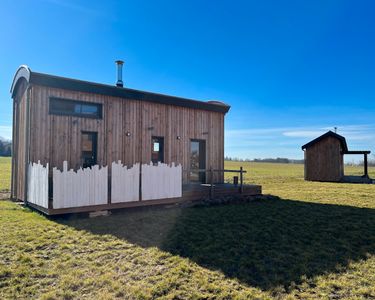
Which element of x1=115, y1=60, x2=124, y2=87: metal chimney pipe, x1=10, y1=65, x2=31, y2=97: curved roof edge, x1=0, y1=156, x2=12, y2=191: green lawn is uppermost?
x1=115, y1=60, x2=124, y2=87: metal chimney pipe

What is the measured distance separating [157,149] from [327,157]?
1820 centimetres

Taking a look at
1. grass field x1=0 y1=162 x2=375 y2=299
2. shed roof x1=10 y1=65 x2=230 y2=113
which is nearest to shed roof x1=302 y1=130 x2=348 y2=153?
shed roof x1=10 y1=65 x2=230 y2=113

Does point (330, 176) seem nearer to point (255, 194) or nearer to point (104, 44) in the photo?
point (255, 194)

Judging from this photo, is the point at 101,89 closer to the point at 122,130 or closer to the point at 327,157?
the point at 122,130

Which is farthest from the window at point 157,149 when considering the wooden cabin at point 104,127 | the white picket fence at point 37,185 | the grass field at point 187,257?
the white picket fence at point 37,185

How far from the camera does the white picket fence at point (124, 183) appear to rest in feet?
27.2

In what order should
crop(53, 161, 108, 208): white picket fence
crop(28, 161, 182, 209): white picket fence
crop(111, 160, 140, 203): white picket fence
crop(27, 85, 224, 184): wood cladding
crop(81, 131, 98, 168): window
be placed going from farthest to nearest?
crop(81, 131, 98, 168): window → crop(27, 85, 224, 184): wood cladding → crop(111, 160, 140, 203): white picket fence → crop(28, 161, 182, 209): white picket fence → crop(53, 161, 108, 208): white picket fence

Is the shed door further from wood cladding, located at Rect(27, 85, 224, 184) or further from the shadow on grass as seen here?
the shadow on grass

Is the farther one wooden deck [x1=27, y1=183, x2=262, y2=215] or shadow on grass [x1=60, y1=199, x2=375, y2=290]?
wooden deck [x1=27, y1=183, x2=262, y2=215]

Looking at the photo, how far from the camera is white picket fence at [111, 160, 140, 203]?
27.2 feet

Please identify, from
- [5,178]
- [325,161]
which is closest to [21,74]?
[5,178]

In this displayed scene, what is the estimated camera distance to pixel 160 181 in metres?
9.27

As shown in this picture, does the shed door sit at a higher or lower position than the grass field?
higher

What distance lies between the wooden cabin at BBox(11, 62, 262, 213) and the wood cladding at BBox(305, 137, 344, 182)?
14560mm
